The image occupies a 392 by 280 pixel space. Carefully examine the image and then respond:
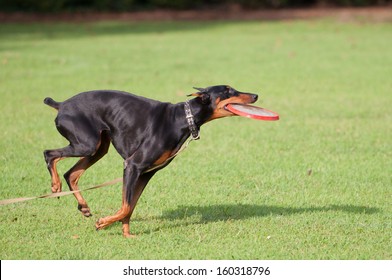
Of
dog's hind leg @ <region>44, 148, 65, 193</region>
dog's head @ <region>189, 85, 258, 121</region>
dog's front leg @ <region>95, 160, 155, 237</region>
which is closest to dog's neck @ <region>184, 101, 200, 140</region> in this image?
dog's head @ <region>189, 85, 258, 121</region>

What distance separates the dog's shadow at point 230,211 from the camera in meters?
7.39

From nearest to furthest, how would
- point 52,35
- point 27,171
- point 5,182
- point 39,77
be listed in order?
point 5,182, point 27,171, point 39,77, point 52,35

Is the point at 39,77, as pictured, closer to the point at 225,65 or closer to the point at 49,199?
the point at 225,65

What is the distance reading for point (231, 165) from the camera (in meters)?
9.63

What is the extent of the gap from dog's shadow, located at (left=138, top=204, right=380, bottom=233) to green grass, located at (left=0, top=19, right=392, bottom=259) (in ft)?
0.06

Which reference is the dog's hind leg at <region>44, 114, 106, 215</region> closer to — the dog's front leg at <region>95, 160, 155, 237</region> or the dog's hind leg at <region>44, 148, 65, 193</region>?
the dog's hind leg at <region>44, 148, 65, 193</region>

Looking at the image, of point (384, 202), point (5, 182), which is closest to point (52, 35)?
point (5, 182)

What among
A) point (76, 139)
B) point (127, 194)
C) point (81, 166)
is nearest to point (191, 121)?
point (127, 194)

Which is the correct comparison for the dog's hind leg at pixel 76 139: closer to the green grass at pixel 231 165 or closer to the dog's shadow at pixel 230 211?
the green grass at pixel 231 165

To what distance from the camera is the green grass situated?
6.69m

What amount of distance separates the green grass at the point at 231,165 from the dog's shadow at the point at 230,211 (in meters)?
0.02

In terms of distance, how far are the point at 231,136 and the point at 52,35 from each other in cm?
1642

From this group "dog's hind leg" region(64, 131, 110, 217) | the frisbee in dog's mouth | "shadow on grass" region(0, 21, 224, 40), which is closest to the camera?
the frisbee in dog's mouth

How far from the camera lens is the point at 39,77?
17.1 m
